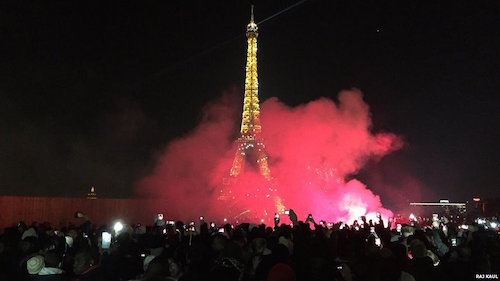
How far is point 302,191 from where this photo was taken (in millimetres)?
36281

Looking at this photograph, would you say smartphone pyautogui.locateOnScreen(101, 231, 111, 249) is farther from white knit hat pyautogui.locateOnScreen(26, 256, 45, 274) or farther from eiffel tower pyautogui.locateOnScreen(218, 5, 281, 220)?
eiffel tower pyautogui.locateOnScreen(218, 5, 281, 220)

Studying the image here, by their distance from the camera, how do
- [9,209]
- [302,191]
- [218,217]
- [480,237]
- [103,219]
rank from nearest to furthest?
[480,237], [9,209], [103,219], [218,217], [302,191]

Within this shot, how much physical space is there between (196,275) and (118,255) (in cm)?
221

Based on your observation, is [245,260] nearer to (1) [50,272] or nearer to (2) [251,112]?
(1) [50,272]

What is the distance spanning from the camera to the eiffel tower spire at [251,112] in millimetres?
53250

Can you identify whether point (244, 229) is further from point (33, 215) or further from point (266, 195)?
point (266, 195)

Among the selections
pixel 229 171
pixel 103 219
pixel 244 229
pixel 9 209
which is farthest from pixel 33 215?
pixel 229 171

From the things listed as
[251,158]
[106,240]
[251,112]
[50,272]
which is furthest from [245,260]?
[251,112]

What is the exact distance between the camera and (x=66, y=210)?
70.8ft

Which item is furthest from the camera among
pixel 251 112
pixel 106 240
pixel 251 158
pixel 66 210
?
pixel 251 112

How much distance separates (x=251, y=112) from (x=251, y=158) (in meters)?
6.54

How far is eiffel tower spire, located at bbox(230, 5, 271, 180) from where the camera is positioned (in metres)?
53.2

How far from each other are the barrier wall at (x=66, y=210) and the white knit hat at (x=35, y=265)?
11.9m

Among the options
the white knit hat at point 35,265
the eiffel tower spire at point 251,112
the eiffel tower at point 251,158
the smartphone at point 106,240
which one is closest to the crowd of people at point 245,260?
the white knit hat at point 35,265
